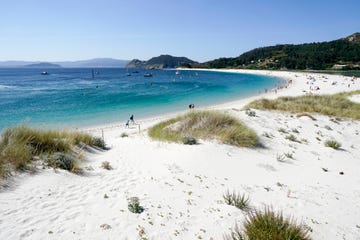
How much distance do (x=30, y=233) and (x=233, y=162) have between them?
686cm

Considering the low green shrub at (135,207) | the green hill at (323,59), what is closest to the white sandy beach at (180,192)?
the low green shrub at (135,207)

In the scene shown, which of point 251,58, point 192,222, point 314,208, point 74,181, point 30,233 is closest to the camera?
point 30,233

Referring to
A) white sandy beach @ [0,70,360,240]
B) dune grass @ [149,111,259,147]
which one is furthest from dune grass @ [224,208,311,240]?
dune grass @ [149,111,259,147]

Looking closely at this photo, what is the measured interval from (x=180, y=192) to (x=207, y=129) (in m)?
5.91

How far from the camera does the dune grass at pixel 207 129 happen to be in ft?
38.2

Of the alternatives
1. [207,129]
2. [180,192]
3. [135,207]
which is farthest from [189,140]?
[135,207]

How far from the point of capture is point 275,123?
1647cm

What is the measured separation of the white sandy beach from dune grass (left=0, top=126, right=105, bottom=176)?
53cm

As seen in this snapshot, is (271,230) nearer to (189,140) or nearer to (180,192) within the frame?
(180,192)

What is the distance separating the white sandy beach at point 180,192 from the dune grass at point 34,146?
20.9 inches

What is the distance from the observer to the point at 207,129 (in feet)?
41.2

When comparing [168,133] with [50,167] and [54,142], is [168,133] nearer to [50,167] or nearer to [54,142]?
[54,142]

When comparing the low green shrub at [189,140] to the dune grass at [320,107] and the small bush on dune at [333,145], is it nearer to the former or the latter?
the small bush on dune at [333,145]

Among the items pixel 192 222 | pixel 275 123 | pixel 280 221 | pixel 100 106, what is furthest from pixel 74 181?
pixel 100 106
